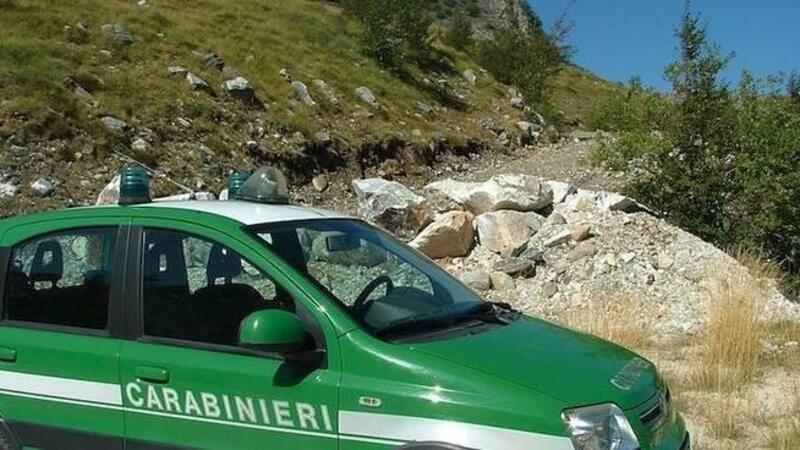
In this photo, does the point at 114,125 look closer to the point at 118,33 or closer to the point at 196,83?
the point at 196,83

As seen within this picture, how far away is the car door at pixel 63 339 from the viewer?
3.94 meters

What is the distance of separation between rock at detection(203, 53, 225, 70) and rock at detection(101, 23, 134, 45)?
78.4 inches

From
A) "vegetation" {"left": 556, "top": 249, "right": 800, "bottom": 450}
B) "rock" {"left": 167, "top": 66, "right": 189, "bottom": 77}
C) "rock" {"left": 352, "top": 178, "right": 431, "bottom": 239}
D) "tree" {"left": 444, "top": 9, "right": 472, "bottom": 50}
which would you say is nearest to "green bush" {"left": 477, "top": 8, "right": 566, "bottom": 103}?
"tree" {"left": 444, "top": 9, "right": 472, "bottom": 50}

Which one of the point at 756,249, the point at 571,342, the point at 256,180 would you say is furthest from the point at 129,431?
the point at 756,249

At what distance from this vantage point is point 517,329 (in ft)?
13.3

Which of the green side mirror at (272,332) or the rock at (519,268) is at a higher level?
the green side mirror at (272,332)

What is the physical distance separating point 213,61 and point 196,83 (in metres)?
2.15

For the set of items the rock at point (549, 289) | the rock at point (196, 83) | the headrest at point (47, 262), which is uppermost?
the headrest at point (47, 262)

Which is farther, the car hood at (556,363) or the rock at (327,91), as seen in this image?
the rock at (327,91)

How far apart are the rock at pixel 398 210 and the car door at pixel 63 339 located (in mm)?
9960

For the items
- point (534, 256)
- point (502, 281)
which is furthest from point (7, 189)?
point (534, 256)

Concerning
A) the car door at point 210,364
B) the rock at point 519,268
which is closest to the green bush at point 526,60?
the rock at point 519,268

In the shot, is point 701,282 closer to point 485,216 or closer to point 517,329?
point 485,216

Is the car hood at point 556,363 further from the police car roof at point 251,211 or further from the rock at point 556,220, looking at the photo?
the rock at point 556,220
